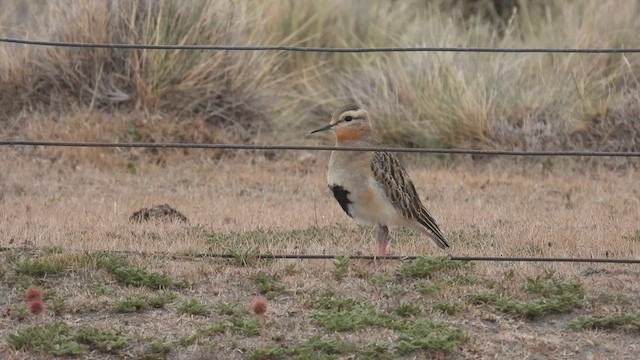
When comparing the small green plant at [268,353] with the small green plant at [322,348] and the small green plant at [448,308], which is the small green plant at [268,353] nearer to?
the small green plant at [322,348]

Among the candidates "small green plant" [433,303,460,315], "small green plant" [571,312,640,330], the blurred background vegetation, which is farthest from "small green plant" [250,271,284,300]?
the blurred background vegetation

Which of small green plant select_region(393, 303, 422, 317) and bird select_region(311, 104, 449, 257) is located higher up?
bird select_region(311, 104, 449, 257)

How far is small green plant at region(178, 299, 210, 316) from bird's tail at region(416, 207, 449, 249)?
185cm

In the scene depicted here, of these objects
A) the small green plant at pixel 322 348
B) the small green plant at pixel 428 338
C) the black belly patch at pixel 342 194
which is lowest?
the small green plant at pixel 322 348

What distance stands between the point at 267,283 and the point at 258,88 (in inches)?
261

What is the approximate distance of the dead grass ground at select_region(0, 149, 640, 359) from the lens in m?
7.42

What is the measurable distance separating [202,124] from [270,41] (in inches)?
87.8

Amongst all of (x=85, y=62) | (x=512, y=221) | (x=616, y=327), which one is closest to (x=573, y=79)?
(x=512, y=221)

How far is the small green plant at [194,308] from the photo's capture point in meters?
7.63

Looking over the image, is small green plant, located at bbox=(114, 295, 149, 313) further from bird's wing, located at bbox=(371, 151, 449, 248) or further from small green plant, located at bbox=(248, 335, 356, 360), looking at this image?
bird's wing, located at bbox=(371, 151, 449, 248)

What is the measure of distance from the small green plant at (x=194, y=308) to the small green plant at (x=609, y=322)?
1999mm

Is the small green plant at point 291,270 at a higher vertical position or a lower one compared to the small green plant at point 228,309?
higher

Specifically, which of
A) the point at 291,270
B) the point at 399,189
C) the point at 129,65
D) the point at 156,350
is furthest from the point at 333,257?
the point at 129,65

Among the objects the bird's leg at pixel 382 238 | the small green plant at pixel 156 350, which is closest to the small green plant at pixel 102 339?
the small green plant at pixel 156 350
